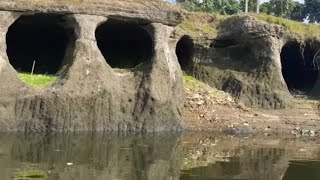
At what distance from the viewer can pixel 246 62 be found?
3478cm

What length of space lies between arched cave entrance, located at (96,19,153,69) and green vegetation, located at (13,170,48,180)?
780 inches

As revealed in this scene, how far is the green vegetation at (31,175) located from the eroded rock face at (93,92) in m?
9.93

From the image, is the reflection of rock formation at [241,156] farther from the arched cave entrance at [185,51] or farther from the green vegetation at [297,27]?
the green vegetation at [297,27]

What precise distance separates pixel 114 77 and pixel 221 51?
10.5 meters

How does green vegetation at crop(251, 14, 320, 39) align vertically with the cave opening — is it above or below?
above

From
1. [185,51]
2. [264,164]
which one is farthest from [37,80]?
[185,51]

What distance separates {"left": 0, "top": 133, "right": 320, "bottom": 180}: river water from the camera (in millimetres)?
14664

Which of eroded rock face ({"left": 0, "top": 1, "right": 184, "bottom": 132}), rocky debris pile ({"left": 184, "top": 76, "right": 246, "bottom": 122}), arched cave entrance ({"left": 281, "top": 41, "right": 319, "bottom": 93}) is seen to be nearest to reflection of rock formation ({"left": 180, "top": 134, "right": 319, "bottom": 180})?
eroded rock face ({"left": 0, "top": 1, "right": 184, "bottom": 132})

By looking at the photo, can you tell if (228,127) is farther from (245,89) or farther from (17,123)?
(17,123)

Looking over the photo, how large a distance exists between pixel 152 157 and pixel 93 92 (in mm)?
8358

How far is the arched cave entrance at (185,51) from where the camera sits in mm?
34516

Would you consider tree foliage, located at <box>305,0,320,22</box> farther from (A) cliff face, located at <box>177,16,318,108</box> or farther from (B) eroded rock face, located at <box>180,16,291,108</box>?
(B) eroded rock face, located at <box>180,16,291,108</box>

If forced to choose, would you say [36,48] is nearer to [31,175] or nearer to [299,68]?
[299,68]

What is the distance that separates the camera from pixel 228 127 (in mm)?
29250
